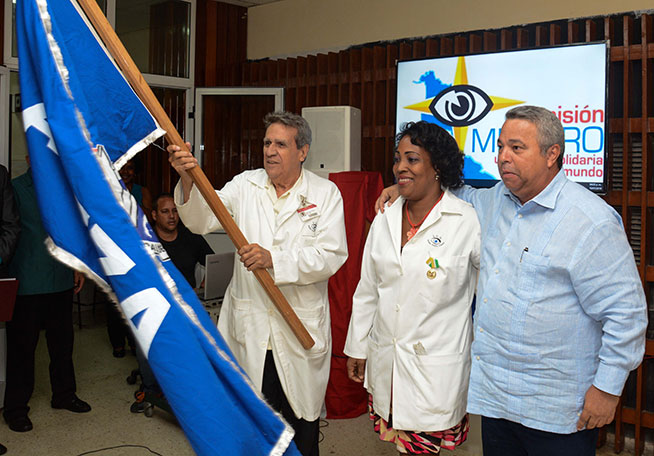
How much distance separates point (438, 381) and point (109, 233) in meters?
1.27

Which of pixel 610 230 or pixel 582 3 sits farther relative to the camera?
pixel 582 3

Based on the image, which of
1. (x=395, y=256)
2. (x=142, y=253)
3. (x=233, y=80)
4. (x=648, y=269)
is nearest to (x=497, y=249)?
(x=395, y=256)

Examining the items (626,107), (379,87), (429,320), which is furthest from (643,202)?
(429,320)

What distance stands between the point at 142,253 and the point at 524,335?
3.81 ft

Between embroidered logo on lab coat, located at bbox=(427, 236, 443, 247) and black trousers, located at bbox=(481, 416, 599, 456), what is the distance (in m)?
0.61

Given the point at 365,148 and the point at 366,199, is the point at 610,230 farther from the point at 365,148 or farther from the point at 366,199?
the point at 365,148

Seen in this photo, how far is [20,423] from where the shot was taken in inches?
162

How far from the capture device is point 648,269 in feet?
13.2

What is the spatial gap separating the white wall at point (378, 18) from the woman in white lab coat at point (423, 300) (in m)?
2.49

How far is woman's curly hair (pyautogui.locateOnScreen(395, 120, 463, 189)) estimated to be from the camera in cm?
243

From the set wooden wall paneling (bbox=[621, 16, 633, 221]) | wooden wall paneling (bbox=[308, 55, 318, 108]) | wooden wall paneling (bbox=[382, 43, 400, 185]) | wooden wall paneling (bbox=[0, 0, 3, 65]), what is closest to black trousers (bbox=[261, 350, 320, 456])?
wooden wall paneling (bbox=[621, 16, 633, 221])

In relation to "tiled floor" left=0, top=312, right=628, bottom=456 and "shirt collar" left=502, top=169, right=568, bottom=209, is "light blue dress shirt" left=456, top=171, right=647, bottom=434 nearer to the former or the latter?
"shirt collar" left=502, top=169, right=568, bottom=209

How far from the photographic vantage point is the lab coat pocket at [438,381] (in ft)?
7.66

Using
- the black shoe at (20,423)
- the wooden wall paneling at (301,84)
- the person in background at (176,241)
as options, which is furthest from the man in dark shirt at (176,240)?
the wooden wall paneling at (301,84)
